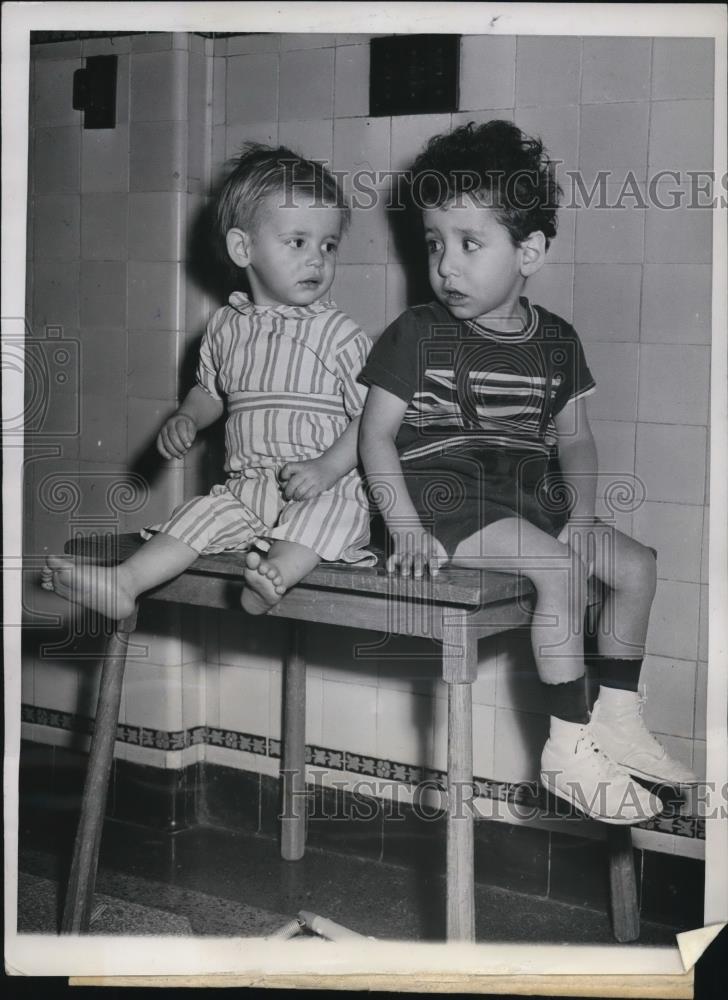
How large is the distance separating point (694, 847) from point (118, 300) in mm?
1020

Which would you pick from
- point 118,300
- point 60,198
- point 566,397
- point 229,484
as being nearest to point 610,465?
point 566,397

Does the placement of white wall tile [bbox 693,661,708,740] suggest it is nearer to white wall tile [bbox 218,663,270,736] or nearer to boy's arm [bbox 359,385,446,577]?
boy's arm [bbox 359,385,446,577]

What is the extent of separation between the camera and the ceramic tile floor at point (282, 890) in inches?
57.1

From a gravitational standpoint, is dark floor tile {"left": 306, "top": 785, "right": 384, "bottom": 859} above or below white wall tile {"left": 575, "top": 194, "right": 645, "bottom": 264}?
below

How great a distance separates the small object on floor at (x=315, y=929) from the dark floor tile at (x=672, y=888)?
1.18 feet

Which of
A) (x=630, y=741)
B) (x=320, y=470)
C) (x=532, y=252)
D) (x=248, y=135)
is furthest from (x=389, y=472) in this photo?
(x=248, y=135)

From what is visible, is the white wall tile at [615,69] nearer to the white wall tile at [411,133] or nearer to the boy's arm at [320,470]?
the white wall tile at [411,133]

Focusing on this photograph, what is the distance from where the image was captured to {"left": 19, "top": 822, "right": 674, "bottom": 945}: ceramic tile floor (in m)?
1.45

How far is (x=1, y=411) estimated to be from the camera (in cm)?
135

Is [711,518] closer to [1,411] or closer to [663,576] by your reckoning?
[663,576]

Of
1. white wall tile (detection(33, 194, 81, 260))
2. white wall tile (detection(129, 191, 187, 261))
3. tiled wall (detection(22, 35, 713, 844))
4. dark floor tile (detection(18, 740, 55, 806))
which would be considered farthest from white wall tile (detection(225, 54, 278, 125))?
dark floor tile (detection(18, 740, 55, 806))

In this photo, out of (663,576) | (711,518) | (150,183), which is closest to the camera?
(711,518)

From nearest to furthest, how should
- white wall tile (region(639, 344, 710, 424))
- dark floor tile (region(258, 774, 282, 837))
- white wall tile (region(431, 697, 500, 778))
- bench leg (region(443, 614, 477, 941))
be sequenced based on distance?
bench leg (region(443, 614, 477, 941)) < white wall tile (region(639, 344, 710, 424)) < white wall tile (region(431, 697, 500, 778)) < dark floor tile (region(258, 774, 282, 837))

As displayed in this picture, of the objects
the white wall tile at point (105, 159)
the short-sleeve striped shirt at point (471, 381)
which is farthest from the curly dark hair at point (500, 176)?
the white wall tile at point (105, 159)
